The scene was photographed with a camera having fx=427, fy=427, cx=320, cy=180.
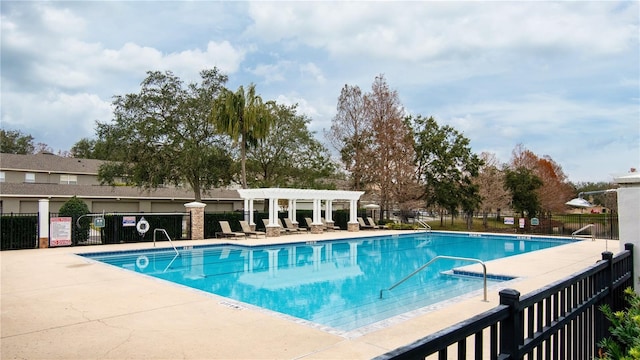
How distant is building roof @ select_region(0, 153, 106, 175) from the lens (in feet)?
104

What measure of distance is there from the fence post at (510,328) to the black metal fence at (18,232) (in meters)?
18.2

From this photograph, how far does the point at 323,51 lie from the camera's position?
65.1 feet

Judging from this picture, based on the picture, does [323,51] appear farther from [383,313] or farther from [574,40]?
[383,313]

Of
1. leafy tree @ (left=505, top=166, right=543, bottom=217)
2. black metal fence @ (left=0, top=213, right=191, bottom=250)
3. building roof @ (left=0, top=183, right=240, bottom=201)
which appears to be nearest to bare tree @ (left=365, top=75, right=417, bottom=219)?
leafy tree @ (left=505, top=166, right=543, bottom=217)

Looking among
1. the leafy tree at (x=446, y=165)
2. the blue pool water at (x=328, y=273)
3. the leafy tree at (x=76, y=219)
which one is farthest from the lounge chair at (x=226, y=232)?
the leafy tree at (x=446, y=165)

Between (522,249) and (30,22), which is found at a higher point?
(30,22)

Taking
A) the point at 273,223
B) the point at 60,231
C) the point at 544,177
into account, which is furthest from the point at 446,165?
the point at 60,231

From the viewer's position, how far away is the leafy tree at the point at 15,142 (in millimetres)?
44062

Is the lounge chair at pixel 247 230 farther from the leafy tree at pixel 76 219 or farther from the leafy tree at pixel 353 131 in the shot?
the leafy tree at pixel 353 131

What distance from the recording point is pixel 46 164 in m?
33.6

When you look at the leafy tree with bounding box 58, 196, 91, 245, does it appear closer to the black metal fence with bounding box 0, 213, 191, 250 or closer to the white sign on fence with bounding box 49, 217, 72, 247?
the black metal fence with bounding box 0, 213, 191, 250

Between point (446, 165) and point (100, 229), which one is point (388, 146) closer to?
point (446, 165)

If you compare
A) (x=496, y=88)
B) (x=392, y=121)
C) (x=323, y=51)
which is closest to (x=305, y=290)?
(x=323, y=51)

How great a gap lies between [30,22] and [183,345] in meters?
7.69
